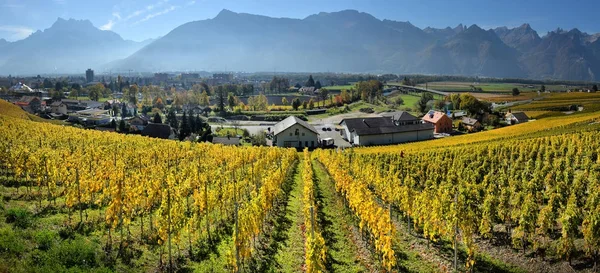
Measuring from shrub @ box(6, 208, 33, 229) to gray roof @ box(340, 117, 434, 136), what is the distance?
5995 centimetres

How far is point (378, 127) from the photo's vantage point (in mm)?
74312

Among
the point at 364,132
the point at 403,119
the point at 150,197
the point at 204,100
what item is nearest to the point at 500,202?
the point at 150,197

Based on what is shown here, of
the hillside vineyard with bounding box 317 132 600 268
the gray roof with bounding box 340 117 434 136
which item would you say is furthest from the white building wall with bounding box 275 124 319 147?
the hillside vineyard with bounding box 317 132 600 268

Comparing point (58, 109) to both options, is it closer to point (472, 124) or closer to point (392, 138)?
point (392, 138)

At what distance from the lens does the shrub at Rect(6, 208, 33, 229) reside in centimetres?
1627

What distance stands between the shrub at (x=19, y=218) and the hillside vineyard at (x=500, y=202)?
1565 centimetres

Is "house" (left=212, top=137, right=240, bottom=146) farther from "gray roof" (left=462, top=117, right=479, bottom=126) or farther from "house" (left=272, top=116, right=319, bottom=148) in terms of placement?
"gray roof" (left=462, top=117, right=479, bottom=126)

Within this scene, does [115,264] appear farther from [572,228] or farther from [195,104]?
[195,104]

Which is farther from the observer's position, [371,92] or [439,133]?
[371,92]

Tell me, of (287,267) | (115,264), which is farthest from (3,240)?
(287,267)

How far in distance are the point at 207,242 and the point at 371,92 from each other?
478 ft

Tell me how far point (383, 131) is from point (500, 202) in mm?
53435

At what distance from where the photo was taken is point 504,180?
90.4 feet

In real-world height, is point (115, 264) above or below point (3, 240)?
below
